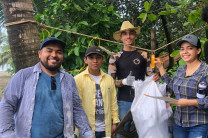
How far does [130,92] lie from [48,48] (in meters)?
1.32

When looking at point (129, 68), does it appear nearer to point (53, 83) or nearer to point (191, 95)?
point (191, 95)

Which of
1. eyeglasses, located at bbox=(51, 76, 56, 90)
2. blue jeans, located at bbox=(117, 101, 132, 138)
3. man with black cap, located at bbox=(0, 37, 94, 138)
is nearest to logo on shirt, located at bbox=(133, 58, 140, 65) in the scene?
blue jeans, located at bbox=(117, 101, 132, 138)

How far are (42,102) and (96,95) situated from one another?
0.79m

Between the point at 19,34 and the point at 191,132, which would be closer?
the point at 191,132

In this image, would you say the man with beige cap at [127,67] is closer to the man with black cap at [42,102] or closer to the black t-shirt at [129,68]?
the black t-shirt at [129,68]

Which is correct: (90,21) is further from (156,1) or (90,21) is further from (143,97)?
(156,1)

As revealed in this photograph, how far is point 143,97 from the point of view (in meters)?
2.36

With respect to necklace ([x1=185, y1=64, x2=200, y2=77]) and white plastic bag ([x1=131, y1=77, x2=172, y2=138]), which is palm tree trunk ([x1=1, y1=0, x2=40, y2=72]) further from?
necklace ([x1=185, y1=64, x2=200, y2=77])

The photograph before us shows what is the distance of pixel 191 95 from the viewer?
2.01 metres

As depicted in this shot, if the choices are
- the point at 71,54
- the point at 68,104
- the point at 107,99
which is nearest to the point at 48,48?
the point at 68,104

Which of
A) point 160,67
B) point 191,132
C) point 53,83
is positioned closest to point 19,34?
point 53,83

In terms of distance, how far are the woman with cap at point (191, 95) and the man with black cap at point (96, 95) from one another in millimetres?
758

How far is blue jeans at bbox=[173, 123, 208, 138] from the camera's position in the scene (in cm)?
197

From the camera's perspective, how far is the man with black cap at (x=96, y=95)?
90.4 inches
